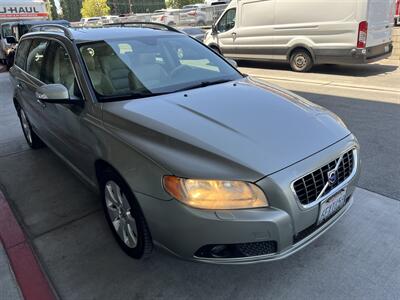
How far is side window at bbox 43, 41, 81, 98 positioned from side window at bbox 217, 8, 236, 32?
29.7 ft

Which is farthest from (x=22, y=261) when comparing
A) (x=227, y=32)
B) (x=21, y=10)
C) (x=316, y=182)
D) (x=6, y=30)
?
(x=21, y=10)

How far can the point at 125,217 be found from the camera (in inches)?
101

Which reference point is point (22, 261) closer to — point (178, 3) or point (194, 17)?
point (194, 17)

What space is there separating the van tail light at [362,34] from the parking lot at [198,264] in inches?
189

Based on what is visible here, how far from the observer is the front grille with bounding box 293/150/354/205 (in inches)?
80.0

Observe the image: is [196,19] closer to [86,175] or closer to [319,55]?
[319,55]

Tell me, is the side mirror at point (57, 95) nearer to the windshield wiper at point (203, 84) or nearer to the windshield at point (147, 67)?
the windshield at point (147, 67)

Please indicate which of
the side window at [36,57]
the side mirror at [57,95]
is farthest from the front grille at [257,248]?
the side window at [36,57]

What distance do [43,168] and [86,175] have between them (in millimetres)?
1642

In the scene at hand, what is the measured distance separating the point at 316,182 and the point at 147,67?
177 centimetres

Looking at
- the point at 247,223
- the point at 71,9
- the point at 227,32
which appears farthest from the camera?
the point at 71,9

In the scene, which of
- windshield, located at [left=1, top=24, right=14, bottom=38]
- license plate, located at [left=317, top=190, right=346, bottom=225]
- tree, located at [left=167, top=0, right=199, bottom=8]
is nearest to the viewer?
license plate, located at [left=317, top=190, right=346, bottom=225]

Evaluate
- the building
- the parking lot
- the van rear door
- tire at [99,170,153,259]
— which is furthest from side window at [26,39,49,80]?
the building

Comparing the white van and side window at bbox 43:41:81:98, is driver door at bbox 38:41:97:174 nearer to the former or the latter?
side window at bbox 43:41:81:98
